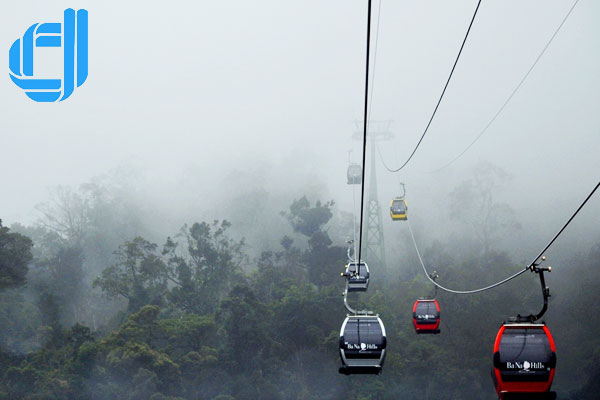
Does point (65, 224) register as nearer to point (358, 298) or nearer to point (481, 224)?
point (358, 298)

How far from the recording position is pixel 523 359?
43.4 feet

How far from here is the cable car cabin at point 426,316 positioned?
26.3 meters

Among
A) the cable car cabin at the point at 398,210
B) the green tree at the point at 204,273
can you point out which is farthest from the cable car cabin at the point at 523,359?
the green tree at the point at 204,273

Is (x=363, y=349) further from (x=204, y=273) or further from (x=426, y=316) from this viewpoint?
(x=204, y=273)

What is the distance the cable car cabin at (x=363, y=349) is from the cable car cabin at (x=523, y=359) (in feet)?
13.3

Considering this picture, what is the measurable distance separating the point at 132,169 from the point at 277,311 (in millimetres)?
69323

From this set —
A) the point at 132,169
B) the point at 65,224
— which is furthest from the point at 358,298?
the point at 132,169

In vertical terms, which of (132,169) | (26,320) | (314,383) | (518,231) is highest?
(132,169)

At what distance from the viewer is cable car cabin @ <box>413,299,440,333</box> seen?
86.4ft

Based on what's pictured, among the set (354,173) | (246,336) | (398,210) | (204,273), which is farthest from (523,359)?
(204,273)

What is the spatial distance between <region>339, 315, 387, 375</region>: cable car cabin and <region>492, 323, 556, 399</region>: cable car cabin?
159 inches

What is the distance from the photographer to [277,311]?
57594 millimetres

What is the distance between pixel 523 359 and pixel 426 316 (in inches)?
520

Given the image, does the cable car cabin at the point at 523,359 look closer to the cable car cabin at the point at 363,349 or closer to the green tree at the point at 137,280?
the cable car cabin at the point at 363,349
